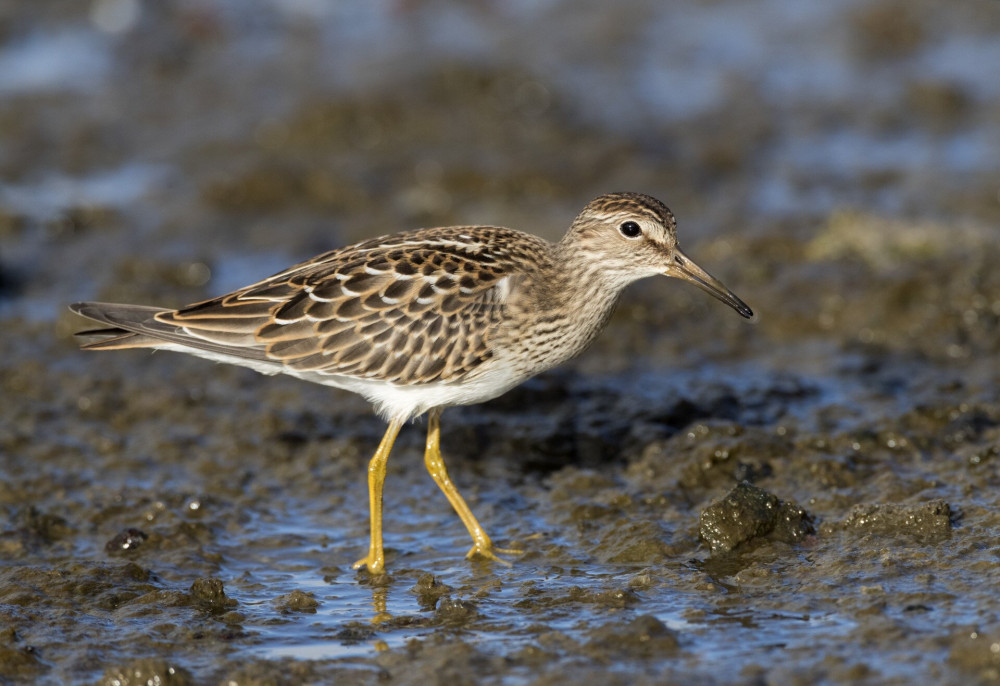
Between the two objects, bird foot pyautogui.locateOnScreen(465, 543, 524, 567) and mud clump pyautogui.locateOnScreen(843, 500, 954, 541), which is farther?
bird foot pyautogui.locateOnScreen(465, 543, 524, 567)

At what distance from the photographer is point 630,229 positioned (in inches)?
318

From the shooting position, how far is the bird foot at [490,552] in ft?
25.9

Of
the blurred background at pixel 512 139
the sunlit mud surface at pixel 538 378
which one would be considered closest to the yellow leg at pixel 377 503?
the sunlit mud surface at pixel 538 378

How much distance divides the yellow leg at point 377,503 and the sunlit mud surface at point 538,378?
0.44 ft

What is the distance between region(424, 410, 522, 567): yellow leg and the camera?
26.1ft

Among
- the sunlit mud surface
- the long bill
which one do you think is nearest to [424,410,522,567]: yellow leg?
the sunlit mud surface

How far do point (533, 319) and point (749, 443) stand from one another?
1886 mm

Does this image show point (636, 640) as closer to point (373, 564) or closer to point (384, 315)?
point (373, 564)

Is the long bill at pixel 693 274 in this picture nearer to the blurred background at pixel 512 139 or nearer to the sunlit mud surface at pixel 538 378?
the sunlit mud surface at pixel 538 378

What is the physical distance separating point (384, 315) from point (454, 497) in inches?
48.5

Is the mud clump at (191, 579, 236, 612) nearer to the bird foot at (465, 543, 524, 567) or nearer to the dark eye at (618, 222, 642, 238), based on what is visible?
the bird foot at (465, 543, 524, 567)

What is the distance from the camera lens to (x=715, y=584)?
7195 mm

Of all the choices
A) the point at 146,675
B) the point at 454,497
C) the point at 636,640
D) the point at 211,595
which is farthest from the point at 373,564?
the point at 636,640

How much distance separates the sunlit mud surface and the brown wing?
119cm
